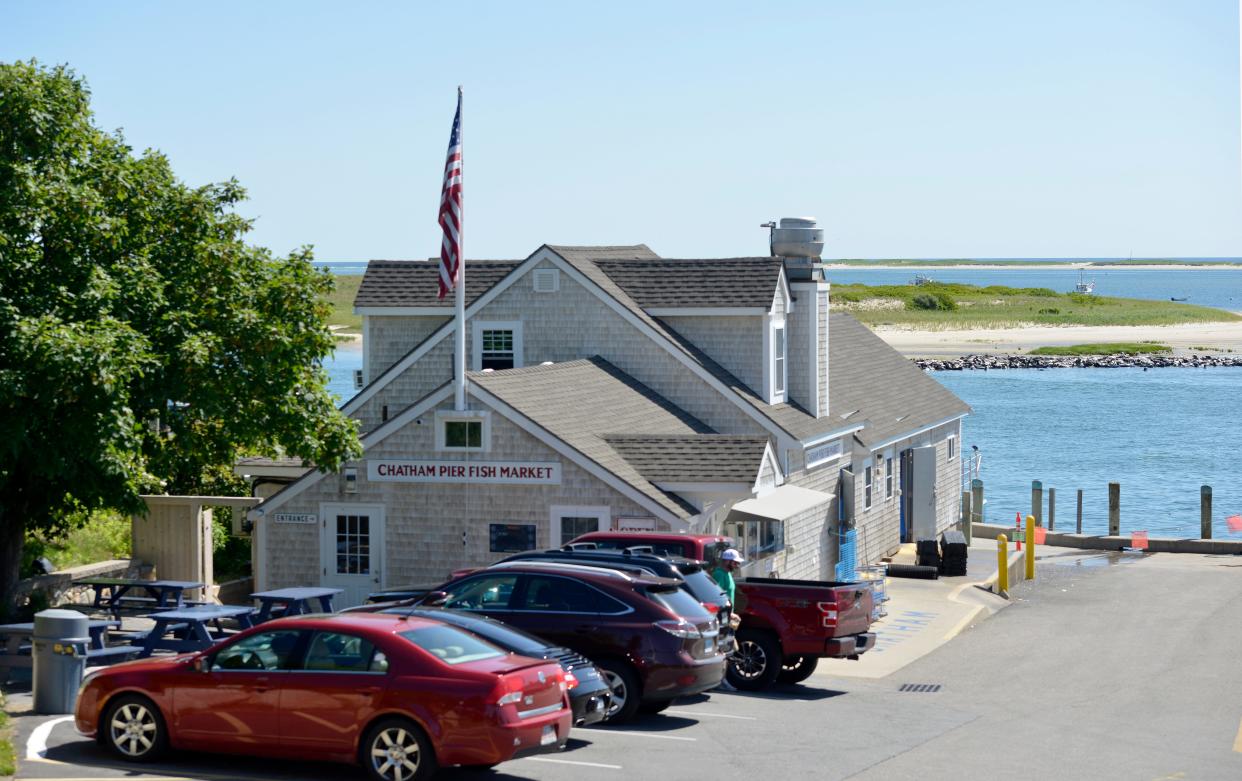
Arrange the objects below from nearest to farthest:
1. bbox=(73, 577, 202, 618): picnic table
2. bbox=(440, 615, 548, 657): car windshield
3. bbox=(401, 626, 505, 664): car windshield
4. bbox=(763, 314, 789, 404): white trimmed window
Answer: bbox=(401, 626, 505, 664): car windshield
bbox=(440, 615, 548, 657): car windshield
bbox=(73, 577, 202, 618): picnic table
bbox=(763, 314, 789, 404): white trimmed window

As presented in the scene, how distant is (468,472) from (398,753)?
11107mm

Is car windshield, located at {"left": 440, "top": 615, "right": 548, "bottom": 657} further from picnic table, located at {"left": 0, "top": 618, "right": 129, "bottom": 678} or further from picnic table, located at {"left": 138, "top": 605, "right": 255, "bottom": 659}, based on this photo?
picnic table, located at {"left": 0, "top": 618, "right": 129, "bottom": 678}

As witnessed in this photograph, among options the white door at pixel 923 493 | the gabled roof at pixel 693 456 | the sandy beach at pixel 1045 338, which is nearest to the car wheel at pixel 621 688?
the gabled roof at pixel 693 456

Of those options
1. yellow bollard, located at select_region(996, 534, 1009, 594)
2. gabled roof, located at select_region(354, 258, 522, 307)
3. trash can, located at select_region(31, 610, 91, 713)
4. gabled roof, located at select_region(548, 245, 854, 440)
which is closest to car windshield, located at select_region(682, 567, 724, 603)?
trash can, located at select_region(31, 610, 91, 713)

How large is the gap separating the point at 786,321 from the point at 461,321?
9889 millimetres

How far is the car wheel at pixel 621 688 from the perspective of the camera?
53.3 ft

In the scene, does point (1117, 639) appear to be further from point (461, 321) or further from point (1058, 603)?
point (461, 321)

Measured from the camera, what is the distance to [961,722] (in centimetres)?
1820

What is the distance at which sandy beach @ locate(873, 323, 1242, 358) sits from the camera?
145500 mm

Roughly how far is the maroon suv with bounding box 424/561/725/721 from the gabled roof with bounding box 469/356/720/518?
6.82 metres

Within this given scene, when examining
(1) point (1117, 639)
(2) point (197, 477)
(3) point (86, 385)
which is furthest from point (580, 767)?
(2) point (197, 477)

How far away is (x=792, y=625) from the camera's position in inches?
772

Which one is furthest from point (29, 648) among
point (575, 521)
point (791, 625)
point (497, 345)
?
point (497, 345)

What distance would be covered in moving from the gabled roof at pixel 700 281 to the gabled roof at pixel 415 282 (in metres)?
2.38
